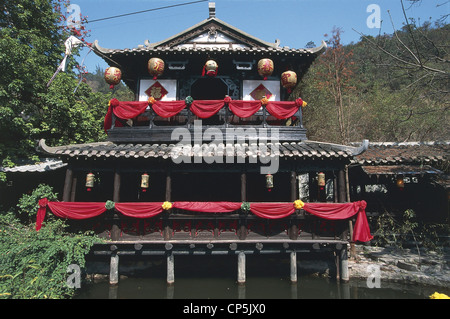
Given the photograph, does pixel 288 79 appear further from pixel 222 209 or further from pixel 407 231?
pixel 407 231

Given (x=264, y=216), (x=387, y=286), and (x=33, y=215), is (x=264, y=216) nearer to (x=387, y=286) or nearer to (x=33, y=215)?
(x=387, y=286)

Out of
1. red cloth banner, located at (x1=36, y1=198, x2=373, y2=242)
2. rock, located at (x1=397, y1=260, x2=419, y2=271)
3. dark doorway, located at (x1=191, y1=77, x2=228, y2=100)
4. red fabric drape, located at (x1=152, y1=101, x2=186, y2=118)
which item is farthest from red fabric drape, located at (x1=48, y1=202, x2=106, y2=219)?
rock, located at (x1=397, y1=260, x2=419, y2=271)

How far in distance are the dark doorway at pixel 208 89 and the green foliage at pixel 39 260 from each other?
26.2ft

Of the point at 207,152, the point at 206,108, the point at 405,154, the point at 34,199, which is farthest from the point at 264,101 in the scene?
the point at 34,199

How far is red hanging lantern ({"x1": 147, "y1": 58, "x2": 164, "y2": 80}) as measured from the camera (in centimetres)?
1027

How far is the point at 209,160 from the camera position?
29.6 ft

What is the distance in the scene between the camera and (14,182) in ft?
38.8

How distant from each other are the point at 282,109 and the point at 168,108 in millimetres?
4539

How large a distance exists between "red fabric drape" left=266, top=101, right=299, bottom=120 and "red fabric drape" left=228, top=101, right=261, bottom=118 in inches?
19.4

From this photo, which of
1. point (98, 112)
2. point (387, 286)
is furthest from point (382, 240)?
point (98, 112)
